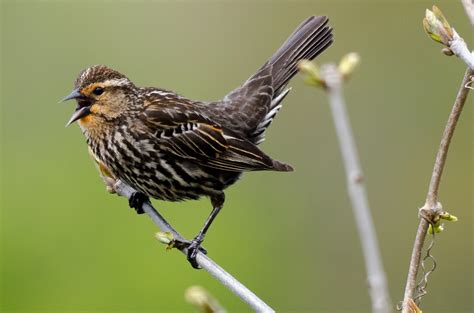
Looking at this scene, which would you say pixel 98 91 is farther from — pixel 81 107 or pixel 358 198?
pixel 358 198

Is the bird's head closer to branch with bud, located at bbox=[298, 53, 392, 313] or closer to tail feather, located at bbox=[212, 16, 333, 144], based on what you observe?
tail feather, located at bbox=[212, 16, 333, 144]

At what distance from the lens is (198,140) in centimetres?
581

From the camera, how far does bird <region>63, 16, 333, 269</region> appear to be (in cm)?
544

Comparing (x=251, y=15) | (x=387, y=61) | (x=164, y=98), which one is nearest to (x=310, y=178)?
(x=387, y=61)

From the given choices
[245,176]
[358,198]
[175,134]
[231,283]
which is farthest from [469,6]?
[245,176]

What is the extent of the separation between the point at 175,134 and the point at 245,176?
2.60 meters

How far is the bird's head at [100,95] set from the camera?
5.28 metres

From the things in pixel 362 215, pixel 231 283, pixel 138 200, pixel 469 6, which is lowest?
pixel 362 215

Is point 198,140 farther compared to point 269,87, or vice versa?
point 269,87

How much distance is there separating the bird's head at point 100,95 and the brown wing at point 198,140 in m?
0.19

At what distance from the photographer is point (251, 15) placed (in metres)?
10.8

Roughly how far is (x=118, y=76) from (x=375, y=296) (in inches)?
117

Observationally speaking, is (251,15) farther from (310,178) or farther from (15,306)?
(15,306)

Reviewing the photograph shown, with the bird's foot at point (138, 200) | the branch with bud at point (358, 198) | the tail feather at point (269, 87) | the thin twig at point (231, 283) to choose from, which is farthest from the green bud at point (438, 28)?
the tail feather at point (269, 87)
